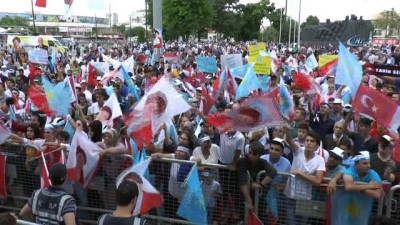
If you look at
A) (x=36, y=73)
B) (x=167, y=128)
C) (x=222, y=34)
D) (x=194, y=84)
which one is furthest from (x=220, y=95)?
(x=222, y=34)

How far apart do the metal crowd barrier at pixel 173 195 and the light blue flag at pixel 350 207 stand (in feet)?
0.37

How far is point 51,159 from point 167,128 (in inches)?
67.4

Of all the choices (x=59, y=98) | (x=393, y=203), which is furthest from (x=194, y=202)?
(x=59, y=98)

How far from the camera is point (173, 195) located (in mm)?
6027

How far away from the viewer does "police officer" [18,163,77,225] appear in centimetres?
435

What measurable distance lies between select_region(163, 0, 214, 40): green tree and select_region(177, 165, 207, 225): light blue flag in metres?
50.8

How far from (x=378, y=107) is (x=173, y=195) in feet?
8.60

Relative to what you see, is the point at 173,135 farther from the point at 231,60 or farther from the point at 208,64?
the point at 208,64

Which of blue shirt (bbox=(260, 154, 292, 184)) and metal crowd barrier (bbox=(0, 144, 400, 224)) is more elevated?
blue shirt (bbox=(260, 154, 292, 184))

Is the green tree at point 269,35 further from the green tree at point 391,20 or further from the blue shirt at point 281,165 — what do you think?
the blue shirt at point 281,165

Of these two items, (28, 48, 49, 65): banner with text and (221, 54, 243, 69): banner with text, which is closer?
(221, 54, 243, 69): banner with text

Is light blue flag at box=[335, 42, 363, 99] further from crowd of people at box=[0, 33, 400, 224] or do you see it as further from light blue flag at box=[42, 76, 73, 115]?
light blue flag at box=[42, 76, 73, 115]

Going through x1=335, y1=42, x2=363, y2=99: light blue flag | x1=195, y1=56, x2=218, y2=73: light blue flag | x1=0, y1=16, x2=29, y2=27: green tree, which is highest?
x1=0, y1=16, x2=29, y2=27: green tree

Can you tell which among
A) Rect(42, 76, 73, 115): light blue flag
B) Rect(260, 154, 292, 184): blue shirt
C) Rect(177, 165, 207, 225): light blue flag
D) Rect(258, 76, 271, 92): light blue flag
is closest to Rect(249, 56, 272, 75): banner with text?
Rect(258, 76, 271, 92): light blue flag
